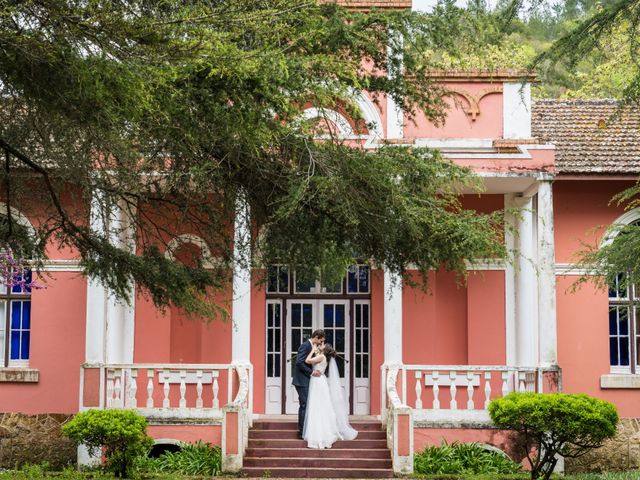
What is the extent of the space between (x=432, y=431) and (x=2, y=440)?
7.05 meters

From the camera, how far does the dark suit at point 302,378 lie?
1592 centimetres

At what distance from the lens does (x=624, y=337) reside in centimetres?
1827

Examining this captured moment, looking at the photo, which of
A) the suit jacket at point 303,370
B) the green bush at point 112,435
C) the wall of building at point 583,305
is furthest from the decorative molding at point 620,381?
the green bush at point 112,435

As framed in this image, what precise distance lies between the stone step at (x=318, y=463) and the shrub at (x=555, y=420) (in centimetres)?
210

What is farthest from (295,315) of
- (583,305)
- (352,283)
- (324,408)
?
(583,305)

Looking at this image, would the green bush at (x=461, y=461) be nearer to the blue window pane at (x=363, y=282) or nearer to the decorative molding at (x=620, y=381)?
the decorative molding at (x=620, y=381)

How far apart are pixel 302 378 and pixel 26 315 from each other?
5.37 meters

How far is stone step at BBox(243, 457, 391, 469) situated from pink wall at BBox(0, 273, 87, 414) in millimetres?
4184

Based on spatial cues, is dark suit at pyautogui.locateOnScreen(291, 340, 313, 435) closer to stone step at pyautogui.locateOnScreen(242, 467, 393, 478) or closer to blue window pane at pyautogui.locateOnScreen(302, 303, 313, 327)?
stone step at pyautogui.locateOnScreen(242, 467, 393, 478)

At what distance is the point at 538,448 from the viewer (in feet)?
45.7

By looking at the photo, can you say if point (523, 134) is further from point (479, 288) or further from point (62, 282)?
point (62, 282)

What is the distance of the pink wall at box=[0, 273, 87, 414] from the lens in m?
17.7

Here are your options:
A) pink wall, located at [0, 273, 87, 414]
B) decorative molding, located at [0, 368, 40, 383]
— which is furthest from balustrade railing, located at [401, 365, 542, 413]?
decorative molding, located at [0, 368, 40, 383]

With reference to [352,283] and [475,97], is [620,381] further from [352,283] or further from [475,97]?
[475,97]
